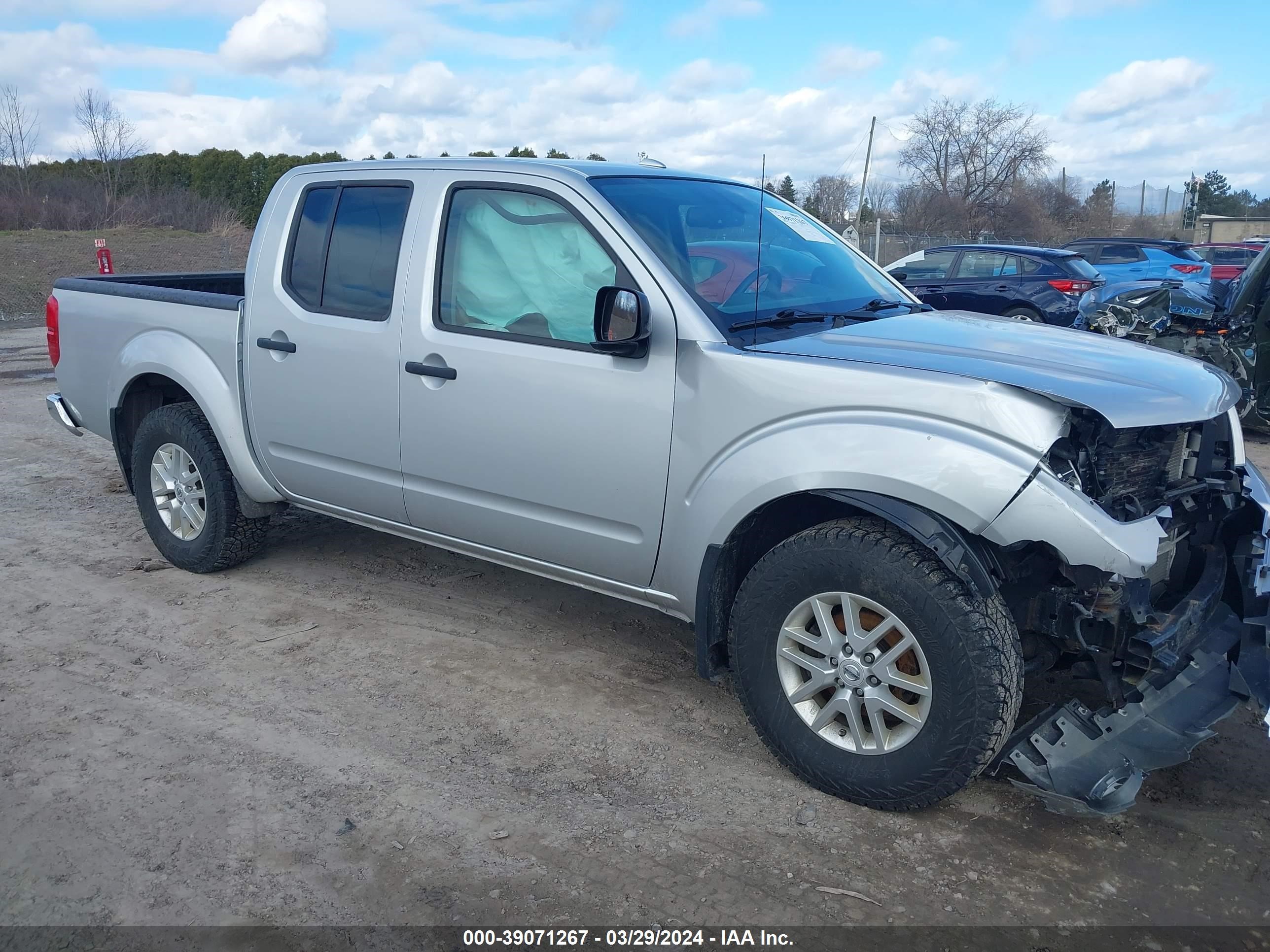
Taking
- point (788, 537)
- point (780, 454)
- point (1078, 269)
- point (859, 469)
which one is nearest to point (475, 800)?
point (788, 537)

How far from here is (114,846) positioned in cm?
296

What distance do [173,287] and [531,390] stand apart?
3.69 metres

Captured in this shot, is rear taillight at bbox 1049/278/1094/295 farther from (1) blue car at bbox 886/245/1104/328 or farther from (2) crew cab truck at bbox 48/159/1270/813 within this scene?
(2) crew cab truck at bbox 48/159/1270/813

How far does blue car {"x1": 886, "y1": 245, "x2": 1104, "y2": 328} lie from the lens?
1251 centimetres

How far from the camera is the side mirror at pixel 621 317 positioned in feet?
10.5

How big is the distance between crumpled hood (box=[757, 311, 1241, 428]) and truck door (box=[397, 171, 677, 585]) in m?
0.57

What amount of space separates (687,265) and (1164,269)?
1779 cm

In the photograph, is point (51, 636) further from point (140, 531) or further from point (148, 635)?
point (140, 531)

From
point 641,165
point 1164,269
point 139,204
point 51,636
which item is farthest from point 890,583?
point 139,204

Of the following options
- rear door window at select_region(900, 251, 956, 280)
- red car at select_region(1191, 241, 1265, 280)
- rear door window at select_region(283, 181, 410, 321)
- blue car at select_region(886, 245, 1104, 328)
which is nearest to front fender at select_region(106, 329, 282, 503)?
rear door window at select_region(283, 181, 410, 321)

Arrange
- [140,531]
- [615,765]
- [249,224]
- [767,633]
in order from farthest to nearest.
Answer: [249,224] → [140,531] → [615,765] → [767,633]

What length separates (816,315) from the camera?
368cm

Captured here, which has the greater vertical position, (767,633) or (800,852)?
(767,633)

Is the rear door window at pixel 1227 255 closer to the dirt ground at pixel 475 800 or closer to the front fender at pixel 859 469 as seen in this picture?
the dirt ground at pixel 475 800
